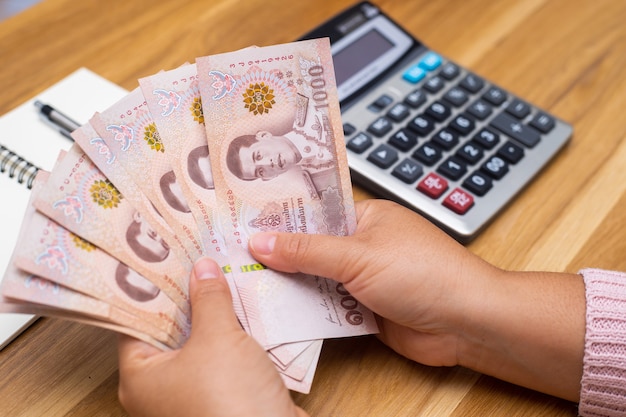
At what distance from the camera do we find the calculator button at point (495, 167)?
670 millimetres

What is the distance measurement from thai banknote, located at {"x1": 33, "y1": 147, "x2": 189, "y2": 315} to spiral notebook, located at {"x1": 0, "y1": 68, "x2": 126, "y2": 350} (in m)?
0.12

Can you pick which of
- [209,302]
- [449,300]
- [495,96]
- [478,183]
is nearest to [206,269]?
[209,302]

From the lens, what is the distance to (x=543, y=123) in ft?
2.39

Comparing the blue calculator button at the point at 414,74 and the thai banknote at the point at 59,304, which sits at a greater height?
the thai banknote at the point at 59,304

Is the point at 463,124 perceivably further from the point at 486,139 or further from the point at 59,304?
the point at 59,304

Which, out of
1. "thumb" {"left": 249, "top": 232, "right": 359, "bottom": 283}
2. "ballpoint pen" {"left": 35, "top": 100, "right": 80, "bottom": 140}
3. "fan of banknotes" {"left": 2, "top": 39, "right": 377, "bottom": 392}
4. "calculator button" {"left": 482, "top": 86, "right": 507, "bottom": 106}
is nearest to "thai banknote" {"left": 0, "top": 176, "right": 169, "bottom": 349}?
"fan of banknotes" {"left": 2, "top": 39, "right": 377, "bottom": 392}

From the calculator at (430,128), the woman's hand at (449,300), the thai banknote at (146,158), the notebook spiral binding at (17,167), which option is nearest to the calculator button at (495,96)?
the calculator at (430,128)

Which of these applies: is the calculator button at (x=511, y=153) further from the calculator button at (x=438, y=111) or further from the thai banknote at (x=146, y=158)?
the thai banknote at (x=146, y=158)

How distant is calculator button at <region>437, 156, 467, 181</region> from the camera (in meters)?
0.66

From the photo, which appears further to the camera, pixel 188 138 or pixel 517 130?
pixel 517 130

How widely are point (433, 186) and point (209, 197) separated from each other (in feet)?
0.75

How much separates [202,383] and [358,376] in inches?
5.9

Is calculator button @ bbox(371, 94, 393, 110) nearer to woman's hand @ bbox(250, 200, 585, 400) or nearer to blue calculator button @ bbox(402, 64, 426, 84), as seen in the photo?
blue calculator button @ bbox(402, 64, 426, 84)

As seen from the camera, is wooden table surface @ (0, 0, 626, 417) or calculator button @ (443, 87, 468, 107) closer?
wooden table surface @ (0, 0, 626, 417)
